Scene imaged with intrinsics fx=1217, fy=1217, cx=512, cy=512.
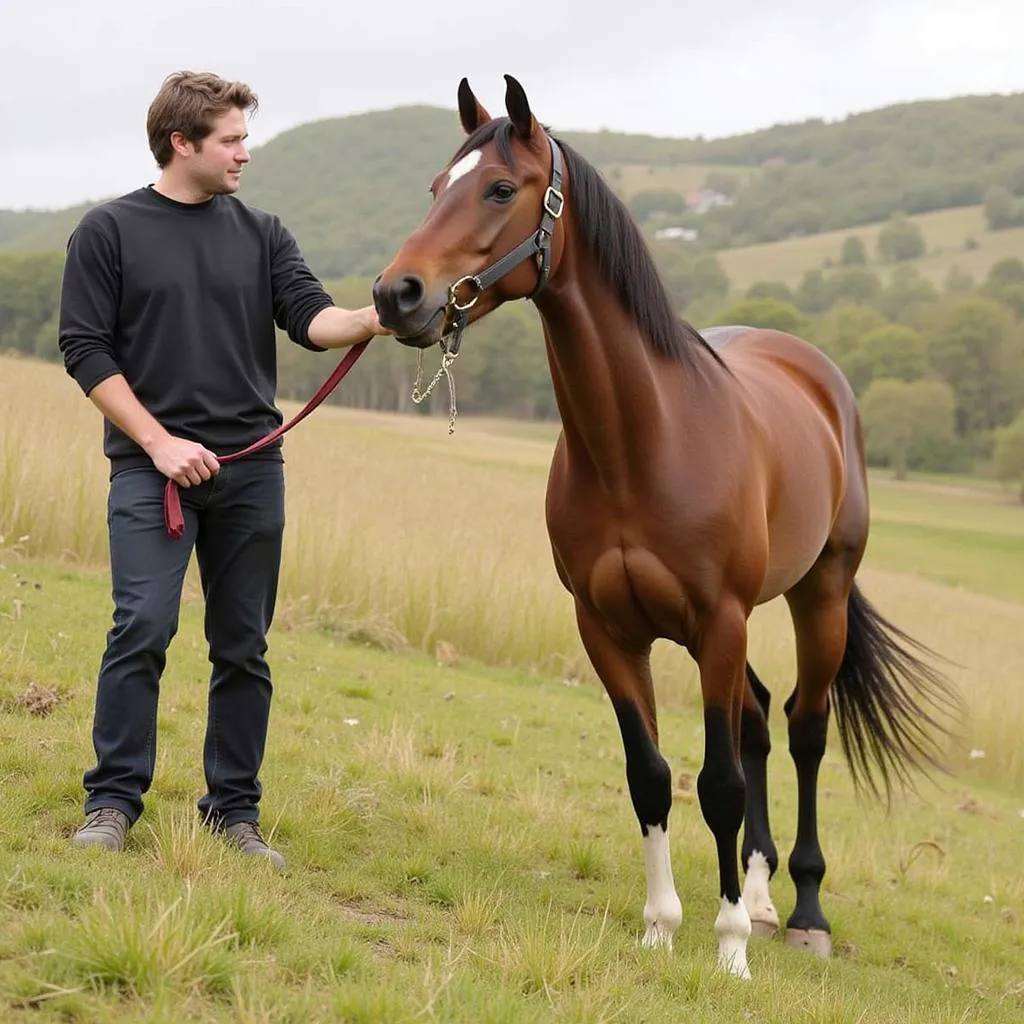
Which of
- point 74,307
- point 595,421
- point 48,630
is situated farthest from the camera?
point 48,630

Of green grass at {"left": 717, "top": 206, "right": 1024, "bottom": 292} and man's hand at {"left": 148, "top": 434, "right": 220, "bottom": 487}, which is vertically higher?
green grass at {"left": 717, "top": 206, "right": 1024, "bottom": 292}

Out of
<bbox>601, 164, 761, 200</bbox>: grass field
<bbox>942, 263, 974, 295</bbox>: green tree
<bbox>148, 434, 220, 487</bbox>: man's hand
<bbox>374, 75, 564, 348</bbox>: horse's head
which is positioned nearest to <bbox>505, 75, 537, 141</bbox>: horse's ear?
<bbox>374, 75, 564, 348</bbox>: horse's head

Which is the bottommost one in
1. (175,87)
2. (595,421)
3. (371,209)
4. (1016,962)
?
(1016,962)

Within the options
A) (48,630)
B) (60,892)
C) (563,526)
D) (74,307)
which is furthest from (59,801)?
(48,630)

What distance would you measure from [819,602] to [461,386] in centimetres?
6592

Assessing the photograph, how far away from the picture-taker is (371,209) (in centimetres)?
17212

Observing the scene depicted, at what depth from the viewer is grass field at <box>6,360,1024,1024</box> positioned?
289cm

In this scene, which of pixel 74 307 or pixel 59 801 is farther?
pixel 59 801

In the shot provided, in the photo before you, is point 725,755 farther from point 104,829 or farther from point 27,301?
point 27,301

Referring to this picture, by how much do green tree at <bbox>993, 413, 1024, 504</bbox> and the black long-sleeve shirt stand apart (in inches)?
1950

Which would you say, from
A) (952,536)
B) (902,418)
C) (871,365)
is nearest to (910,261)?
(871,365)

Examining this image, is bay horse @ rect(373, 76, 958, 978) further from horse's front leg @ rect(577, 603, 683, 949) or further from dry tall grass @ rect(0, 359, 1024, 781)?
dry tall grass @ rect(0, 359, 1024, 781)

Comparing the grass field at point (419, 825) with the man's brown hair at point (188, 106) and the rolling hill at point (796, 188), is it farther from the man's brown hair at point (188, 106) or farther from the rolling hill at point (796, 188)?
the rolling hill at point (796, 188)

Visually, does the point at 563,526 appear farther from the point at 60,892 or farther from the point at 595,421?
the point at 60,892
